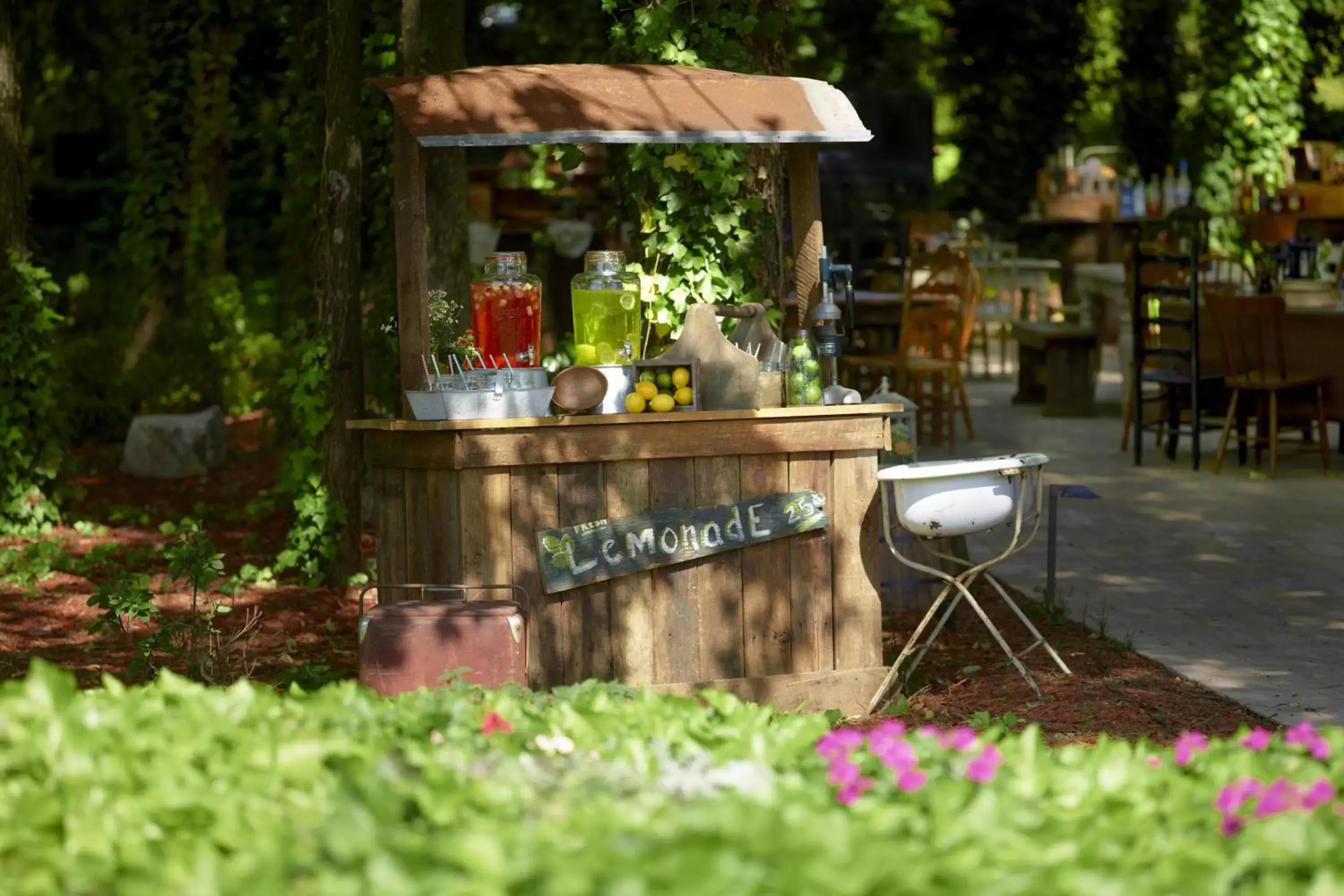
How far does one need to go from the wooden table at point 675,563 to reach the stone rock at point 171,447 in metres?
6.53

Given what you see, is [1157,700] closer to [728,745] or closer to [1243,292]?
[728,745]

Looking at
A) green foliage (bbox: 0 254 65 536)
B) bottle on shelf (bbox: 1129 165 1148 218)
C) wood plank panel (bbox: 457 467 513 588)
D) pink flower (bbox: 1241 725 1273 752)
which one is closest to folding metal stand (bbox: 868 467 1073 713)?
wood plank panel (bbox: 457 467 513 588)

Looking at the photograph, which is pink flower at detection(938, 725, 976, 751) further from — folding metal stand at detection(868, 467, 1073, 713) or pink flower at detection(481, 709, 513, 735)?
folding metal stand at detection(868, 467, 1073, 713)

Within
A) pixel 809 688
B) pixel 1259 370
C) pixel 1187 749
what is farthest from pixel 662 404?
pixel 1259 370

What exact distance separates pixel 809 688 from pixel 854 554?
444 millimetres

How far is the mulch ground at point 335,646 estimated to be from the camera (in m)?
5.74

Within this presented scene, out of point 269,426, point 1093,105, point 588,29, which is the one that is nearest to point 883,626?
point 269,426

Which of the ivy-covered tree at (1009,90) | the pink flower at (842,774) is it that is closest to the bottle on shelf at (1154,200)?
the ivy-covered tree at (1009,90)

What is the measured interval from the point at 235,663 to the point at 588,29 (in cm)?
1292

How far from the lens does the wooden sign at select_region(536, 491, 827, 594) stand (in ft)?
18.2

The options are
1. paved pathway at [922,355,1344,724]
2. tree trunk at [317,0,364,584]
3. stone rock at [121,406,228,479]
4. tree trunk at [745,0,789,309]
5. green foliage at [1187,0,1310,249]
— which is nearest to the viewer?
paved pathway at [922,355,1344,724]

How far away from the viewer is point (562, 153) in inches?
287

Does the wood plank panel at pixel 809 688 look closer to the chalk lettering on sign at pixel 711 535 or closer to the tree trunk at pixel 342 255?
the chalk lettering on sign at pixel 711 535

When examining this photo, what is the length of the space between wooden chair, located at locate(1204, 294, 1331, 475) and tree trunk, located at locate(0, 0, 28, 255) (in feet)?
21.6
